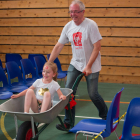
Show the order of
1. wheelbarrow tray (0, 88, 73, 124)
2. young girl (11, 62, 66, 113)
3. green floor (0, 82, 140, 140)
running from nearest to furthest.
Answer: wheelbarrow tray (0, 88, 73, 124) < young girl (11, 62, 66, 113) < green floor (0, 82, 140, 140)

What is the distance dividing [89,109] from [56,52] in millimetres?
1510

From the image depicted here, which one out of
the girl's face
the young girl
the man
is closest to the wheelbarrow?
the young girl

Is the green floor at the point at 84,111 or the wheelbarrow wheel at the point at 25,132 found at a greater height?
the wheelbarrow wheel at the point at 25,132

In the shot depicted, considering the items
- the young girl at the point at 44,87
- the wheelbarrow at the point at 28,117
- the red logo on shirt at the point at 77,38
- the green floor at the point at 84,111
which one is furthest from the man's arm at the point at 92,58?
the green floor at the point at 84,111

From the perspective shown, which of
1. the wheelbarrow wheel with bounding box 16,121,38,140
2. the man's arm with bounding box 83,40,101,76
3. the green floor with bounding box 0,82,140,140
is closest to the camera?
the wheelbarrow wheel with bounding box 16,121,38,140

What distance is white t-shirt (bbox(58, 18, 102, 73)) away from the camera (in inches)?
109

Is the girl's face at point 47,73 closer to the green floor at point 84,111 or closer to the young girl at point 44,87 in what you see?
the young girl at point 44,87

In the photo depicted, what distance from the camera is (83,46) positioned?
2.82m

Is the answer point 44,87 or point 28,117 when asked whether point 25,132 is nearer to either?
point 28,117

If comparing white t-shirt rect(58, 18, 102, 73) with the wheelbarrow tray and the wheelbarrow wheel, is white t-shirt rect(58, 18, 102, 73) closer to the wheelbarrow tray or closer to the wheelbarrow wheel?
the wheelbarrow tray

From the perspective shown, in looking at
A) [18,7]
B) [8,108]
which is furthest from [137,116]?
[18,7]

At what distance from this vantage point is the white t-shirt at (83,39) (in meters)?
2.77

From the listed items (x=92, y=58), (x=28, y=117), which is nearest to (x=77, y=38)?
(x=92, y=58)

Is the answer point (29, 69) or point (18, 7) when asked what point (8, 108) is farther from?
point (18, 7)
